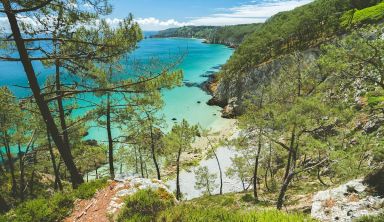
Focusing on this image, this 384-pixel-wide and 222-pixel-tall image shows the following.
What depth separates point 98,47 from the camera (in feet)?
34.6

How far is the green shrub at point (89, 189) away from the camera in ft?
30.0

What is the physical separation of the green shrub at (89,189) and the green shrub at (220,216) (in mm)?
3579

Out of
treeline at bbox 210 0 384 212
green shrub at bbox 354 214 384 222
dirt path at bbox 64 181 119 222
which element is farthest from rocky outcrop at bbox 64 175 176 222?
treeline at bbox 210 0 384 212

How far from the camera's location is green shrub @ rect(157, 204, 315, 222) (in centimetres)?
553

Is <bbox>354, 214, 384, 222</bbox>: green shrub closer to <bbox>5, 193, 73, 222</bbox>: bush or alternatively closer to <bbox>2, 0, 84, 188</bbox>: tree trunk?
<bbox>5, 193, 73, 222</bbox>: bush

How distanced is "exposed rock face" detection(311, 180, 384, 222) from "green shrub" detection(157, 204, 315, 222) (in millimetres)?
2920

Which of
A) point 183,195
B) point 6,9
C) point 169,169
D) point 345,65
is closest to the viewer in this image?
point 6,9

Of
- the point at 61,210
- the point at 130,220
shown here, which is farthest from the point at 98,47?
the point at 130,220

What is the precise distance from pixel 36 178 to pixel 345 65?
115 feet

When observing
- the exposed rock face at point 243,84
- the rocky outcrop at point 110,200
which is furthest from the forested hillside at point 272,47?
the rocky outcrop at point 110,200

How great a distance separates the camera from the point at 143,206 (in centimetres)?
762

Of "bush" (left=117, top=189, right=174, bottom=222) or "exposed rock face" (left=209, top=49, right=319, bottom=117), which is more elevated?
"bush" (left=117, top=189, right=174, bottom=222)

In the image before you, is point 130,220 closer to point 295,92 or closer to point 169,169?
point 295,92

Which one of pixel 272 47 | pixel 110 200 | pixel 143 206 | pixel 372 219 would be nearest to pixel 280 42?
pixel 272 47
